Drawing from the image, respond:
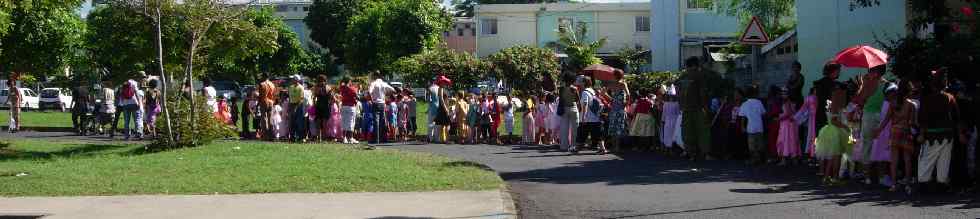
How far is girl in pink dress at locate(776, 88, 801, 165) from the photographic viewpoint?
14.3 m

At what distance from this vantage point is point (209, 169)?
45.0ft

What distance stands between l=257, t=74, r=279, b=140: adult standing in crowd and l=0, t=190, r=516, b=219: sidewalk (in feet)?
33.0

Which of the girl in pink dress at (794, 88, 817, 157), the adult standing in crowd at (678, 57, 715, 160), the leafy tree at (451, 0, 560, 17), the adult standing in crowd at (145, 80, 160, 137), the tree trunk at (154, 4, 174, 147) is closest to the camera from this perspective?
the girl in pink dress at (794, 88, 817, 157)

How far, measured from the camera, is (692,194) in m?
11.0

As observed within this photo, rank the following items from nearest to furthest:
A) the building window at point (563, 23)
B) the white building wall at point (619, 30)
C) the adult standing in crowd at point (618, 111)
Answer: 1. the adult standing in crowd at point (618, 111)
2. the building window at point (563, 23)
3. the white building wall at point (619, 30)

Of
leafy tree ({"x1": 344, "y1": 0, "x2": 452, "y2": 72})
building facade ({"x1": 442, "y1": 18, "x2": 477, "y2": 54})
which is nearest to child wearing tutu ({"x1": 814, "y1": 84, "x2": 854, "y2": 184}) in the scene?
leafy tree ({"x1": 344, "y1": 0, "x2": 452, "y2": 72})

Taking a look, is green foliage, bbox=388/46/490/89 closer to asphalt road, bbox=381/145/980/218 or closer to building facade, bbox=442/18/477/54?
building facade, bbox=442/18/477/54

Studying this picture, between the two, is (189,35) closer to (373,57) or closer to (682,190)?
(682,190)

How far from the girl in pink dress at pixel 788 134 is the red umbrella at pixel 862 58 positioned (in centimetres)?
132

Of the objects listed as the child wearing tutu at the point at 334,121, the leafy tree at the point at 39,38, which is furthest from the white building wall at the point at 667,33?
the leafy tree at the point at 39,38

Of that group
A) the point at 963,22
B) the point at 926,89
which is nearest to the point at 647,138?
the point at 963,22

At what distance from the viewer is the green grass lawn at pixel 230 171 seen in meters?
11.6

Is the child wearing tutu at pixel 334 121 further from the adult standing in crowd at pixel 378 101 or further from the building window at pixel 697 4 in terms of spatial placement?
the building window at pixel 697 4

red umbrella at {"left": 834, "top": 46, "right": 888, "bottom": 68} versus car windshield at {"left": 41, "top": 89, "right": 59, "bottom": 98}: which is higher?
car windshield at {"left": 41, "top": 89, "right": 59, "bottom": 98}
